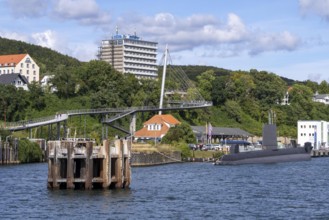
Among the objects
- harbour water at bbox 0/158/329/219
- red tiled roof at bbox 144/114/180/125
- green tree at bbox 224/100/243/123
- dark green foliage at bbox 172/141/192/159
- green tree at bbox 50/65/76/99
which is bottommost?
harbour water at bbox 0/158/329/219

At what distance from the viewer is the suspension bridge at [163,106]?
138750 millimetres

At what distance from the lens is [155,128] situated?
165 metres

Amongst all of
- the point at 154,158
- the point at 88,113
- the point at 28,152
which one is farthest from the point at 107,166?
the point at 88,113

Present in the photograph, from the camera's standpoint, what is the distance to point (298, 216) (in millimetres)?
55688

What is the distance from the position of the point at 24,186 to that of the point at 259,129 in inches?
4956

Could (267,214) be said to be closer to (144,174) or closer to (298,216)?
(298,216)

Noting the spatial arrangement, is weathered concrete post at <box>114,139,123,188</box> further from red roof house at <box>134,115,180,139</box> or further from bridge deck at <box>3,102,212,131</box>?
red roof house at <box>134,115,180,139</box>

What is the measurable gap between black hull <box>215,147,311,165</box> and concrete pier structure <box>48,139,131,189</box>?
189 feet

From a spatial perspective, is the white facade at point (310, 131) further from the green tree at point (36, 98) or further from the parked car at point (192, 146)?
the green tree at point (36, 98)

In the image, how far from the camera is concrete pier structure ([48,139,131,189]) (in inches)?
2510

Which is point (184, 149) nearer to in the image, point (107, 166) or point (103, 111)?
point (103, 111)

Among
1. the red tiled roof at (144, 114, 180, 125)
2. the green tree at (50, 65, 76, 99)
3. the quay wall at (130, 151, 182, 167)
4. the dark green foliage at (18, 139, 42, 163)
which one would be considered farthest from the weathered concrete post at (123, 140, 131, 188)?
the green tree at (50, 65, 76, 99)

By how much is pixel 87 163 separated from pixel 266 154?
67.5 meters

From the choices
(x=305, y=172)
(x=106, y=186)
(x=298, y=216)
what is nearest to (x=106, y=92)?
(x=305, y=172)
